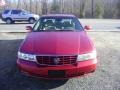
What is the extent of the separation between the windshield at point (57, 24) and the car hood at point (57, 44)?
777mm

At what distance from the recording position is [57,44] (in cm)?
703

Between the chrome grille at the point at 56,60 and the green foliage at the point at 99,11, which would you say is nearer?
the chrome grille at the point at 56,60

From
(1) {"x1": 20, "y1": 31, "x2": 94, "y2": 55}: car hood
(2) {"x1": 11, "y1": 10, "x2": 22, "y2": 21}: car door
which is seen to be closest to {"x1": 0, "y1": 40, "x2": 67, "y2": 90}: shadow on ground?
(1) {"x1": 20, "y1": 31, "x2": 94, "y2": 55}: car hood

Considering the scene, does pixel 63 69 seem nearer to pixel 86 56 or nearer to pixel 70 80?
pixel 86 56

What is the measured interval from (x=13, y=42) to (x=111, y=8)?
37683 millimetres

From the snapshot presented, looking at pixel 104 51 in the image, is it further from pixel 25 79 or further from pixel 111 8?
pixel 111 8

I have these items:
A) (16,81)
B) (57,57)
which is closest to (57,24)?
(16,81)

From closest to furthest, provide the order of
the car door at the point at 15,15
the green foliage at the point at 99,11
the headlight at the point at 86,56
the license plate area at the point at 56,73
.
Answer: the license plate area at the point at 56,73, the headlight at the point at 86,56, the car door at the point at 15,15, the green foliage at the point at 99,11

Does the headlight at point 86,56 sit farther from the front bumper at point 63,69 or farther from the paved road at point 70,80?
the paved road at point 70,80

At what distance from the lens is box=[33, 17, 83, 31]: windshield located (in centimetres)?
872

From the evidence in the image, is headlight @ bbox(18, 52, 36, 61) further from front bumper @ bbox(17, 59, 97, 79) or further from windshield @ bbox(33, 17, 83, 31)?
windshield @ bbox(33, 17, 83, 31)

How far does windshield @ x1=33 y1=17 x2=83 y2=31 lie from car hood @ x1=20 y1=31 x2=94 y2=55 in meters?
0.78

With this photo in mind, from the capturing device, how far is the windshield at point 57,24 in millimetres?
8719

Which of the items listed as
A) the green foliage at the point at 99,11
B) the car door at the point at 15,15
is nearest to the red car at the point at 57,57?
the car door at the point at 15,15
